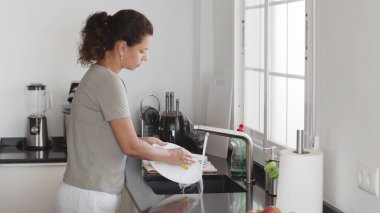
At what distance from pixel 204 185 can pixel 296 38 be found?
0.83m

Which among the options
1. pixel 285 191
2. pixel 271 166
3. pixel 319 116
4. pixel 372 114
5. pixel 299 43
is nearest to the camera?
pixel 372 114

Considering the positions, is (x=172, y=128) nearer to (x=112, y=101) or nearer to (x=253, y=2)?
(x=253, y=2)

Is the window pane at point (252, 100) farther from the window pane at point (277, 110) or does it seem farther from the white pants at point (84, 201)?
the white pants at point (84, 201)

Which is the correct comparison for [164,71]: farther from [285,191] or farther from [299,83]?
[285,191]

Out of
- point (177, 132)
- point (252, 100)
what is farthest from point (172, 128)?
point (252, 100)

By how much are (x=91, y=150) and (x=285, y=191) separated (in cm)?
87

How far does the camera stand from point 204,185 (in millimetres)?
3047

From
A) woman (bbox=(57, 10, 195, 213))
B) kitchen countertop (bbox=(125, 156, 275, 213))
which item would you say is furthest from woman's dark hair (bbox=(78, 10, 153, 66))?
kitchen countertop (bbox=(125, 156, 275, 213))

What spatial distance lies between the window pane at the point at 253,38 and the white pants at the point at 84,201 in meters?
1.13

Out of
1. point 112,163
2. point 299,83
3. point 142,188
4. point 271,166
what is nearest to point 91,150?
point 112,163

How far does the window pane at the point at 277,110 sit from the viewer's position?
9.60 feet

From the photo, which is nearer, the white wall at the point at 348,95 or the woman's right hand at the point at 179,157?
the white wall at the point at 348,95

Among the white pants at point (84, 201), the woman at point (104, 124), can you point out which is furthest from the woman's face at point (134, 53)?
the white pants at point (84, 201)

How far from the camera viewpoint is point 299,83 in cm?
272
